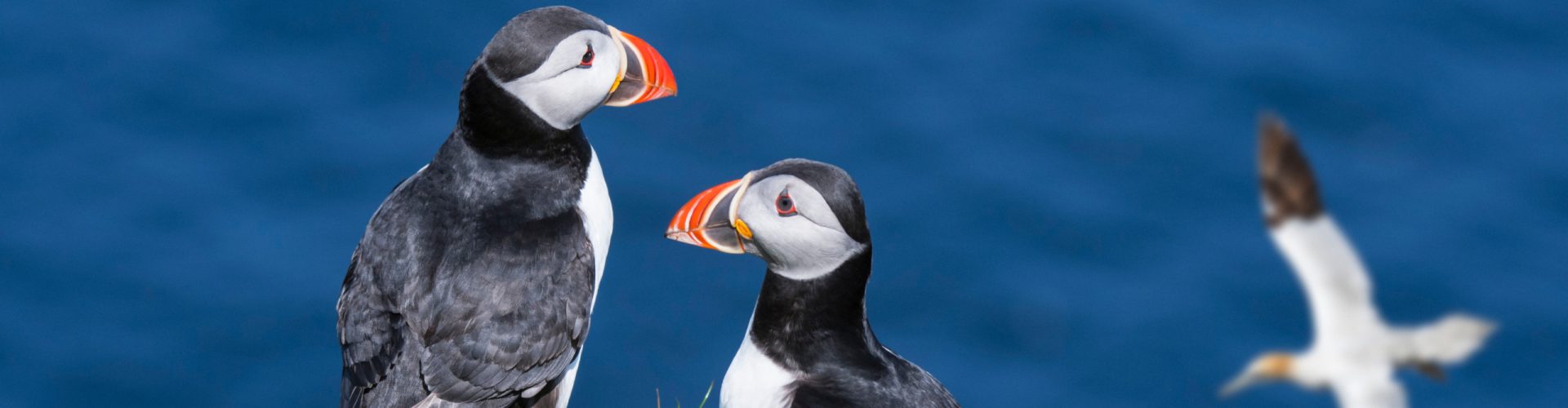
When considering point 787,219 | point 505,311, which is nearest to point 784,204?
point 787,219

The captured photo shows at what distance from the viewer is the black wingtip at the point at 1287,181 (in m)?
5.41

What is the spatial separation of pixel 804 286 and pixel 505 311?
3.14 feet

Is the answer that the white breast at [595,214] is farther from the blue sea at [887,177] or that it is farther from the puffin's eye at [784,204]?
the blue sea at [887,177]

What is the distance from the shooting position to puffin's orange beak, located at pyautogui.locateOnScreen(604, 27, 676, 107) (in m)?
5.31

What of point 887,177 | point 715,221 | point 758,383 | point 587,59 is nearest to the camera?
point 715,221

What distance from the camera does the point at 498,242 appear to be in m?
5.20

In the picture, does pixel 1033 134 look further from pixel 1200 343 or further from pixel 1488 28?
pixel 1488 28

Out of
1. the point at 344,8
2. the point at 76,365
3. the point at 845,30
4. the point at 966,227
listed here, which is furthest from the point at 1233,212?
the point at 76,365

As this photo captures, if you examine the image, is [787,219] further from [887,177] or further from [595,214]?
[887,177]

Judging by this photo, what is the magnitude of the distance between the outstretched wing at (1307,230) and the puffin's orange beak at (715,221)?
174cm

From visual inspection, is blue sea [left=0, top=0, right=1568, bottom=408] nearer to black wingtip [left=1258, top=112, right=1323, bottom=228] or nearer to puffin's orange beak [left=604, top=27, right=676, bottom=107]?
→ black wingtip [left=1258, top=112, right=1323, bottom=228]

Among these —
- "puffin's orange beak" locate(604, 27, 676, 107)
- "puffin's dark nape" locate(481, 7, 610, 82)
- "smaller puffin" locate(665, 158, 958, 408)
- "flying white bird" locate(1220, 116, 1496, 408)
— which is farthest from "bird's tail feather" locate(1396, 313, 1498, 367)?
"puffin's dark nape" locate(481, 7, 610, 82)

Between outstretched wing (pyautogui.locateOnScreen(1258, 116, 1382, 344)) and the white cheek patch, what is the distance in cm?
201

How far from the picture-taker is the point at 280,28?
10.3 m
